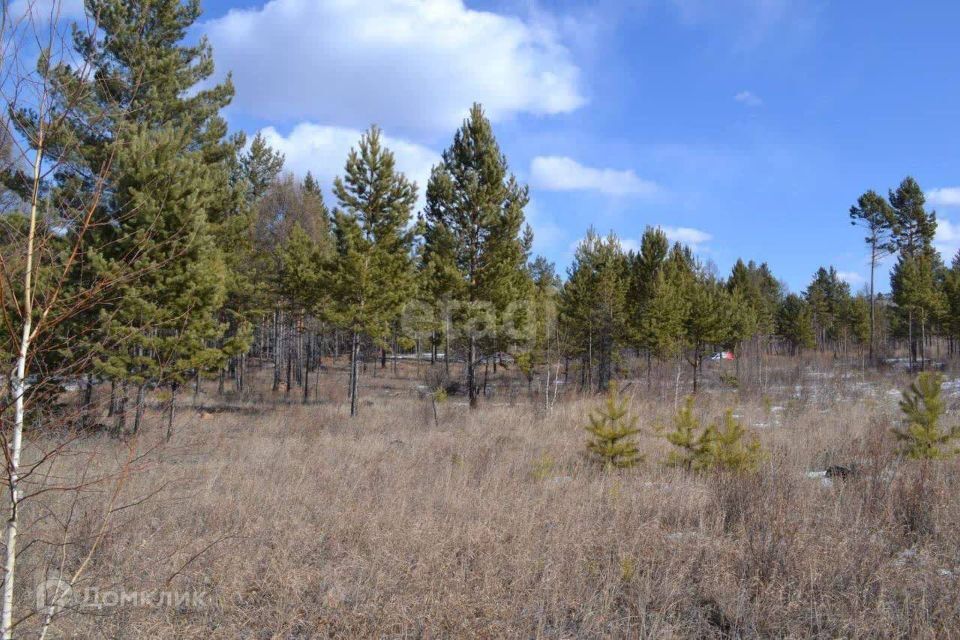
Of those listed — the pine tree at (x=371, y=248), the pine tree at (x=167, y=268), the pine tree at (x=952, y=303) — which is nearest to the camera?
the pine tree at (x=167, y=268)

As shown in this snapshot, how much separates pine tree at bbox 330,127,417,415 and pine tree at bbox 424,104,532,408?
1142mm

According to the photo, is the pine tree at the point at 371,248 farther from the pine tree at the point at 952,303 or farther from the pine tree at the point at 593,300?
the pine tree at the point at 952,303

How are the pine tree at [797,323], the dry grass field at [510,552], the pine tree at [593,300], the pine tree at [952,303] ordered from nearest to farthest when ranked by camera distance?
the dry grass field at [510,552] → the pine tree at [593,300] → the pine tree at [952,303] → the pine tree at [797,323]

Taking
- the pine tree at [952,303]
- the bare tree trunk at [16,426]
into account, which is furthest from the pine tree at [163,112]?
the pine tree at [952,303]

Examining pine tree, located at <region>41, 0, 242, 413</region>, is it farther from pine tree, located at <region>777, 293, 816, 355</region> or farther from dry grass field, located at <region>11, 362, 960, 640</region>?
pine tree, located at <region>777, 293, 816, 355</region>

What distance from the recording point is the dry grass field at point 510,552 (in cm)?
347

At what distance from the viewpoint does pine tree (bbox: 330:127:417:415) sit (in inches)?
671

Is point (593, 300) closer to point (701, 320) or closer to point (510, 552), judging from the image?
point (701, 320)

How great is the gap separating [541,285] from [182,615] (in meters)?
32.3

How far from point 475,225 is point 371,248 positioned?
368 centimetres

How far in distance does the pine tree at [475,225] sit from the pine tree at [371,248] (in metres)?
1.14

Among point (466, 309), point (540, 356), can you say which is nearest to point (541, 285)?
point (540, 356)

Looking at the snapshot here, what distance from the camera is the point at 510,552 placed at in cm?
446

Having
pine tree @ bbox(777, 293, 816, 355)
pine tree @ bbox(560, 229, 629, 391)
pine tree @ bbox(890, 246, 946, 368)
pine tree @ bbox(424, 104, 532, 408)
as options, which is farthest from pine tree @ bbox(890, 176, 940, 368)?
pine tree @ bbox(424, 104, 532, 408)
